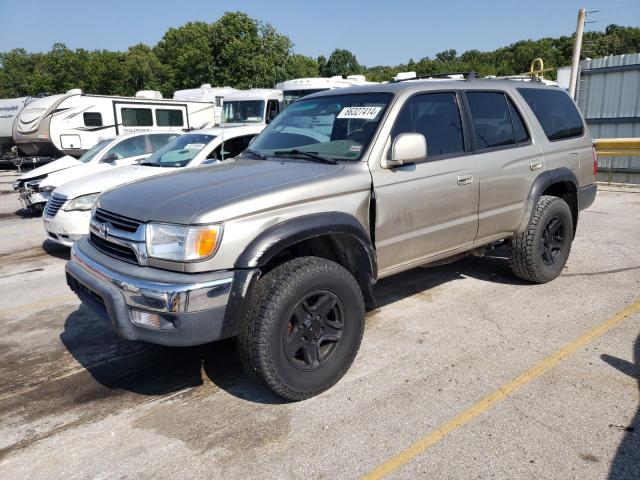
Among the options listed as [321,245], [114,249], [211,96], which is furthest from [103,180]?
[211,96]

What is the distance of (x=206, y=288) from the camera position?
8.61 ft

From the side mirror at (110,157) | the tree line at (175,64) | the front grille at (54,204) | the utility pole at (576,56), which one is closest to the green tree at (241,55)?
the tree line at (175,64)

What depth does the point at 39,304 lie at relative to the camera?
16.4 feet

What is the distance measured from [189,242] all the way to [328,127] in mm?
1722

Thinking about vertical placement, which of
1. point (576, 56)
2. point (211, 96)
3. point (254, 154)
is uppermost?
point (576, 56)

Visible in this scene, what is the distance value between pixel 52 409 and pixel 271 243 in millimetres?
1766

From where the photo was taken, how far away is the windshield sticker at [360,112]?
12.0 feet

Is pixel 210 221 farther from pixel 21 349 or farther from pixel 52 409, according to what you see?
pixel 21 349

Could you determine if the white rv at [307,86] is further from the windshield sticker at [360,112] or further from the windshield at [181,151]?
the windshield sticker at [360,112]

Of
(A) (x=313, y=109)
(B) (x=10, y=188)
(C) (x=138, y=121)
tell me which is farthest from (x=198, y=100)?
(A) (x=313, y=109)

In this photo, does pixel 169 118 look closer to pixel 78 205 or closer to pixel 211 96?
pixel 211 96

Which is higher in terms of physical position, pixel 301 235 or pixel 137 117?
pixel 137 117

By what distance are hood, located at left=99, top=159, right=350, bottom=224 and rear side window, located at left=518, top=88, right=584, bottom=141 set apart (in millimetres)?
2429

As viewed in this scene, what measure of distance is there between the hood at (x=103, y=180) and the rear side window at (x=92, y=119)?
11.0 m
